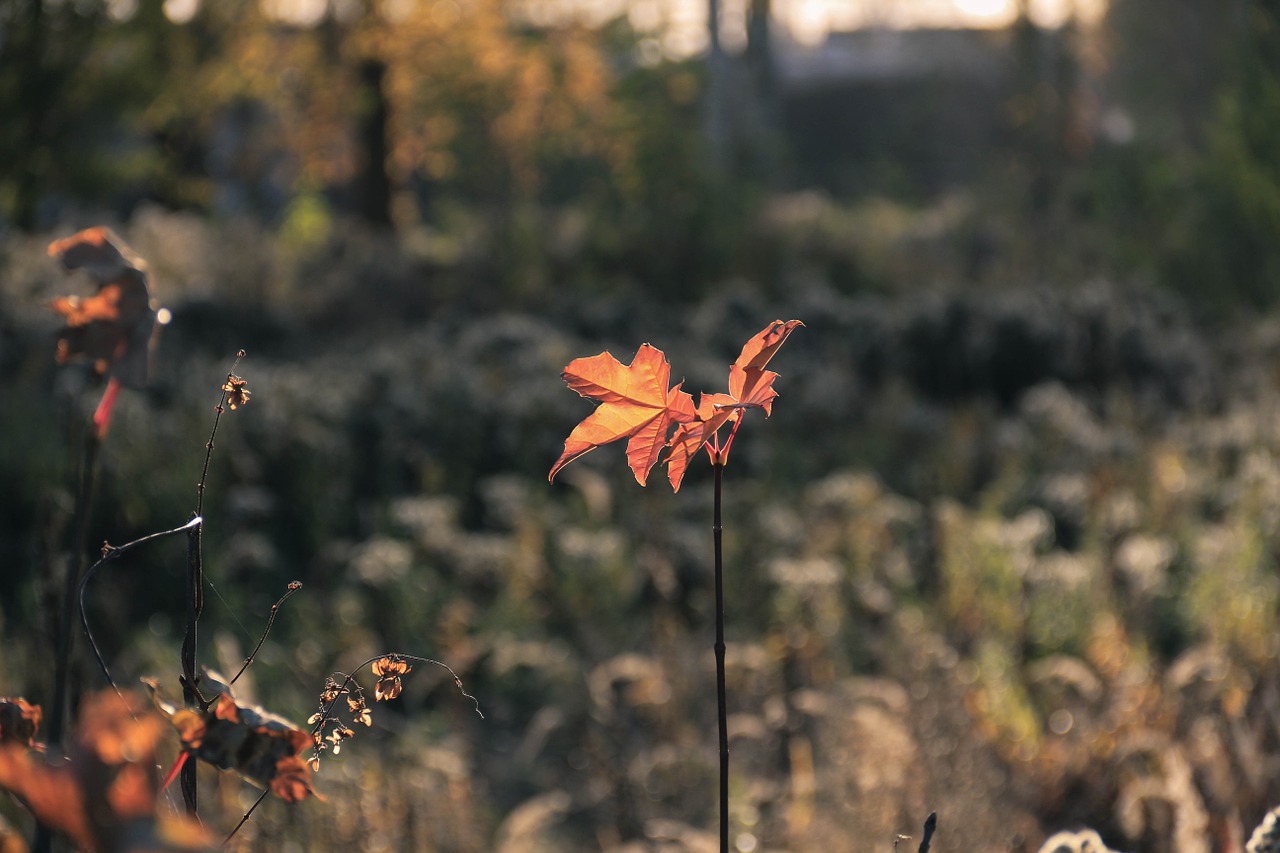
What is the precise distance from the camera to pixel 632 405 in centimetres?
75

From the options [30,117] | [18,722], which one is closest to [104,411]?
[18,722]

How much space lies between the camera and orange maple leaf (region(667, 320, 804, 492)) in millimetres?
708

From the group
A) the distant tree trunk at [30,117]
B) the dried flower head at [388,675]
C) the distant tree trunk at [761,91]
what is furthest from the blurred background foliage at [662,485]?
the distant tree trunk at [761,91]

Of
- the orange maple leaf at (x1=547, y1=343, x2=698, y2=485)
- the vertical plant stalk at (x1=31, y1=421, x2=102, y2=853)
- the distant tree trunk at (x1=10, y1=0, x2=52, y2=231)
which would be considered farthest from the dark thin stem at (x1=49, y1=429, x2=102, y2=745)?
the distant tree trunk at (x1=10, y1=0, x2=52, y2=231)

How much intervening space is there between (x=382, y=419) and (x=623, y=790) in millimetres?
3248

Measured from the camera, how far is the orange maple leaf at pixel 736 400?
0.71 meters

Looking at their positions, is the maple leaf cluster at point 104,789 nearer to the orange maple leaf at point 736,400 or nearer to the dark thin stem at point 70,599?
the dark thin stem at point 70,599

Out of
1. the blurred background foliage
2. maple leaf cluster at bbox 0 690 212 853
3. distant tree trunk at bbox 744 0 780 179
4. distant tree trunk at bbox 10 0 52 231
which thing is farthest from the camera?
distant tree trunk at bbox 744 0 780 179

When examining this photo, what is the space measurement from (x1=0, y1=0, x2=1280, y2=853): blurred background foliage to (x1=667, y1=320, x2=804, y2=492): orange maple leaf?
→ 0.36m

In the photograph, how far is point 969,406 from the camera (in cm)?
640

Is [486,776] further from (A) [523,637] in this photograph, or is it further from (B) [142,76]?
(B) [142,76]

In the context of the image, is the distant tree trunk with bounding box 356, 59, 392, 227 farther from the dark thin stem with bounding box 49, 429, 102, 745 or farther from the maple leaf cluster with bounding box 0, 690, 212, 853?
the maple leaf cluster with bounding box 0, 690, 212, 853

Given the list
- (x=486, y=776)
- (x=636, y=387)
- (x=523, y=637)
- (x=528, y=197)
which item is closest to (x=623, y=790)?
(x=486, y=776)

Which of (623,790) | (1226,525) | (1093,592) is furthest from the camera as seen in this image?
(1226,525)
